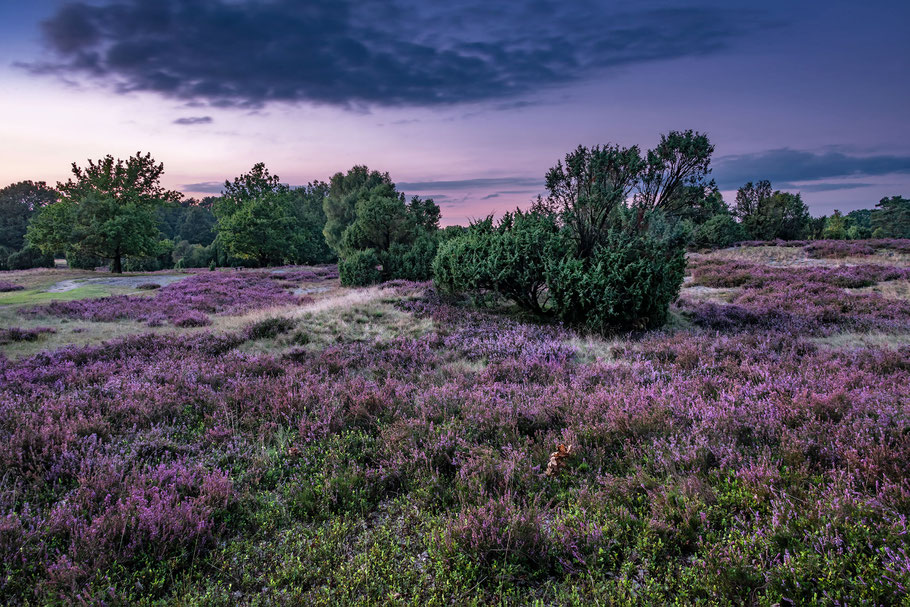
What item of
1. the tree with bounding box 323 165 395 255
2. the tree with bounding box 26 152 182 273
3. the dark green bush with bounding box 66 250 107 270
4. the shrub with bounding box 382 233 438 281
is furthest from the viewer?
the tree with bounding box 323 165 395 255

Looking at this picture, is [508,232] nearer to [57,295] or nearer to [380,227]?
[380,227]

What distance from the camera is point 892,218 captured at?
65688mm

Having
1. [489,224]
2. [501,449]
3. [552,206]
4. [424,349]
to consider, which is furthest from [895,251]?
[501,449]

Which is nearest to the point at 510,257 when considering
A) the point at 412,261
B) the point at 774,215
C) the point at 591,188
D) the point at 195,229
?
the point at 591,188

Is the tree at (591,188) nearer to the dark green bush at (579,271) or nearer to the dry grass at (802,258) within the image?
the dark green bush at (579,271)

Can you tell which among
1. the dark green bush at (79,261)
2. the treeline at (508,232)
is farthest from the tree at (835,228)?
the dark green bush at (79,261)

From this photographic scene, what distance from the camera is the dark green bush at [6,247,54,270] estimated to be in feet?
150

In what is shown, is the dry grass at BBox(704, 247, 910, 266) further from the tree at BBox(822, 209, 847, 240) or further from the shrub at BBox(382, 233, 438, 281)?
the tree at BBox(822, 209, 847, 240)

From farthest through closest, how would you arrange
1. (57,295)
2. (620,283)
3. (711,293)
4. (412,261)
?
1. (412,261)
2. (57,295)
3. (711,293)
4. (620,283)

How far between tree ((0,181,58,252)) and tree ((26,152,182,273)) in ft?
41.5

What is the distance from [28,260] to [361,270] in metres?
52.7

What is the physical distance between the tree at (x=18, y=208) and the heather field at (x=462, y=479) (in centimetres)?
6419

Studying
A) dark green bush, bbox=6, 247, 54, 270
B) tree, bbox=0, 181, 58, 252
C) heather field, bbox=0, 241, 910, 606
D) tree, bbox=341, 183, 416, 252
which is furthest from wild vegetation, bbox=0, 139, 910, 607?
tree, bbox=0, 181, 58, 252

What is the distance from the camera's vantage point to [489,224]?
11672mm
